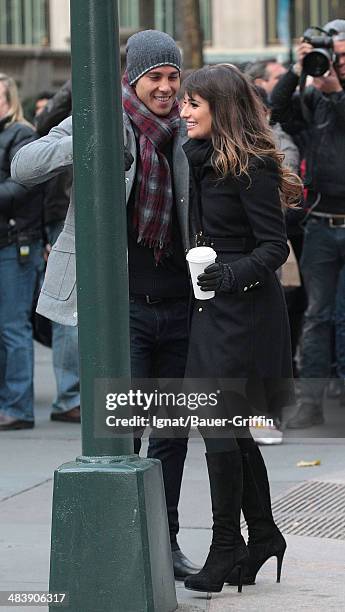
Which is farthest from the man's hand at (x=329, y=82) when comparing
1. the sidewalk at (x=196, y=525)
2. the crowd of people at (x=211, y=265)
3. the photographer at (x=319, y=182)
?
the crowd of people at (x=211, y=265)

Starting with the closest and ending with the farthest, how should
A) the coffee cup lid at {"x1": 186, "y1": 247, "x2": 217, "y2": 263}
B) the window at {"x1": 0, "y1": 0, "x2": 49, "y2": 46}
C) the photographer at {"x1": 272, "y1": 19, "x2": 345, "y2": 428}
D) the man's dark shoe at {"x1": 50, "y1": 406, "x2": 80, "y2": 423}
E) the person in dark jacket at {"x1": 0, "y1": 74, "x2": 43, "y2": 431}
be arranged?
the coffee cup lid at {"x1": 186, "y1": 247, "x2": 217, "y2": 263} → the photographer at {"x1": 272, "y1": 19, "x2": 345, "y2": 428} → the person in dark jacket at {"x1": 0, "y1": 74, "x2": 43, "y2": 431} → the man's dark shoe at {"x1": 50, "y1": 406, "x2": 80, "y2": 423} → the window at {"x1": 0, "y1": 0, "x2": 49, "y2": 46}

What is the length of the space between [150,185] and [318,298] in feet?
11.1

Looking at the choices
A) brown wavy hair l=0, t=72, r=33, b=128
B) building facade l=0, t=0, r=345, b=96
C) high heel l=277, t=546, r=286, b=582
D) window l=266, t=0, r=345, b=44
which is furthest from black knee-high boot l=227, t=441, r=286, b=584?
window l=266, t=0, r=345, b=44

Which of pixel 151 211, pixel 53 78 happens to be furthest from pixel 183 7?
pixel 151 211

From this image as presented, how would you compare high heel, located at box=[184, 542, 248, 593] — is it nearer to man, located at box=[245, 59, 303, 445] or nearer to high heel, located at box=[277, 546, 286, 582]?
high heel, located at box=[277, 546, 286, 582]

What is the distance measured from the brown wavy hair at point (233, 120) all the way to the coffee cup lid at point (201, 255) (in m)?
0.30

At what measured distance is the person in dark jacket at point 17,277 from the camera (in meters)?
7.93

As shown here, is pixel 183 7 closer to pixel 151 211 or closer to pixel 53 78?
pixel 53 78

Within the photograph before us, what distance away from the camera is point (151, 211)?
15.3 ft

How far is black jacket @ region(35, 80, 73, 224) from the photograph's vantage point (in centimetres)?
801

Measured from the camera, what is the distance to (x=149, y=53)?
4.63 m

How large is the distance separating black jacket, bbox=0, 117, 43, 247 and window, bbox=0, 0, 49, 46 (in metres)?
20.0

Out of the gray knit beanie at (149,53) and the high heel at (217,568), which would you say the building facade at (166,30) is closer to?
the gray knit beanie at (149,53)

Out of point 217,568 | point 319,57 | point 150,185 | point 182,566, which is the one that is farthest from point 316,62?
point 217,568
